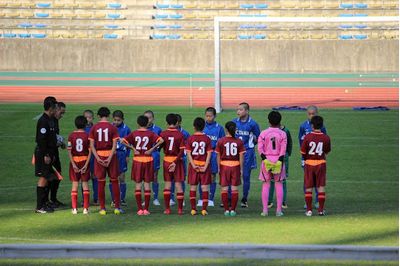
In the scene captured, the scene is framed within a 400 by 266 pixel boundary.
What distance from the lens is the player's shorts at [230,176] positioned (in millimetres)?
14461

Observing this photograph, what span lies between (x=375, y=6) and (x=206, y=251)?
4484cm

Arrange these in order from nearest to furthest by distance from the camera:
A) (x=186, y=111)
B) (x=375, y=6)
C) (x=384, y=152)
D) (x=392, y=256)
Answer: (x=392, y=256), (x=384, y=152), (x=186, y=111), (x=375, y=6)

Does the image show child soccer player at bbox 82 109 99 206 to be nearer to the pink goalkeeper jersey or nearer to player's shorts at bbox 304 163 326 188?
the pink goalkeeper jersey

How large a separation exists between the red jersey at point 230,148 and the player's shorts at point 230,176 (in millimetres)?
145

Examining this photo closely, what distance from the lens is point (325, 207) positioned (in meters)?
15.6

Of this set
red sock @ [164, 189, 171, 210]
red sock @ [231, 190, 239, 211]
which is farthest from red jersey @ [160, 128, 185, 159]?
red sock @ [231, 190, 239, 211]

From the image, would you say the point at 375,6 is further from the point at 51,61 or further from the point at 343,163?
the point at 343,163

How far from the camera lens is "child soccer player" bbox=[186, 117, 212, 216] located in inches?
571

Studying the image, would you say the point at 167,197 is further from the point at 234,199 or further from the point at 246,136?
the point at 246,136

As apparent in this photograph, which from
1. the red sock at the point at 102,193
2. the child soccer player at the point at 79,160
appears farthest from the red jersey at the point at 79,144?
the red sock at the point at 102,193

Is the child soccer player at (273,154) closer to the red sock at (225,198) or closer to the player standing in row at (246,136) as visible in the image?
the red sock at (225,198)

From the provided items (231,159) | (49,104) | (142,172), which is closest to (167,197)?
(142,172)

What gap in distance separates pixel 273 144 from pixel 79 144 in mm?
3042

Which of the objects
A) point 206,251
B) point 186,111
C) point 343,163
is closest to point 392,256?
point 206,251
